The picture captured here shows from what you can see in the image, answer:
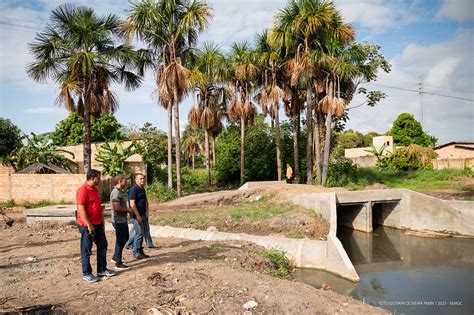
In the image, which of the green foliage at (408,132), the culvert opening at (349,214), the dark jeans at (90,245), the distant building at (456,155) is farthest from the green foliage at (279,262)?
the green foliage at (408,132)

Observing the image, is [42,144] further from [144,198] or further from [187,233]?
[144,198]

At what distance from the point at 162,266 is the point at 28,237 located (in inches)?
220

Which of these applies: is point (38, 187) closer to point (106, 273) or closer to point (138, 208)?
point (138, 208)

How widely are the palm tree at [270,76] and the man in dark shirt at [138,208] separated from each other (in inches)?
623

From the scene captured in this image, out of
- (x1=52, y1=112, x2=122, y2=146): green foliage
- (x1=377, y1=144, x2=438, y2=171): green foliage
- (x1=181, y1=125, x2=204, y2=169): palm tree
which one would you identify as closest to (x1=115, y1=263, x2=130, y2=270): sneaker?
(x1=377, y1=144, x2=438, y2=171): green foliage

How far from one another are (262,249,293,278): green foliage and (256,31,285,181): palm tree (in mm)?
13456

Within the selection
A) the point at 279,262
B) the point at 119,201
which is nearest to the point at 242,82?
the point at 279,262

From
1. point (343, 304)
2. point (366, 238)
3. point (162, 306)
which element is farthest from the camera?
point (366, 238)

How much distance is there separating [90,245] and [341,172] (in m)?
22.8

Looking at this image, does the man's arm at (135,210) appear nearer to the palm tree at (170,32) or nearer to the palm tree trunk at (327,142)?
the palm tree at (170,32)

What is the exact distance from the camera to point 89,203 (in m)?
6.32

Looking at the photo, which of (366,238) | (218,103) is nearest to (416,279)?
(366,238)

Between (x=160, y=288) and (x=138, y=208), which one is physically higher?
(x=138, y=208)

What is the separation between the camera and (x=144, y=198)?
8.32m
